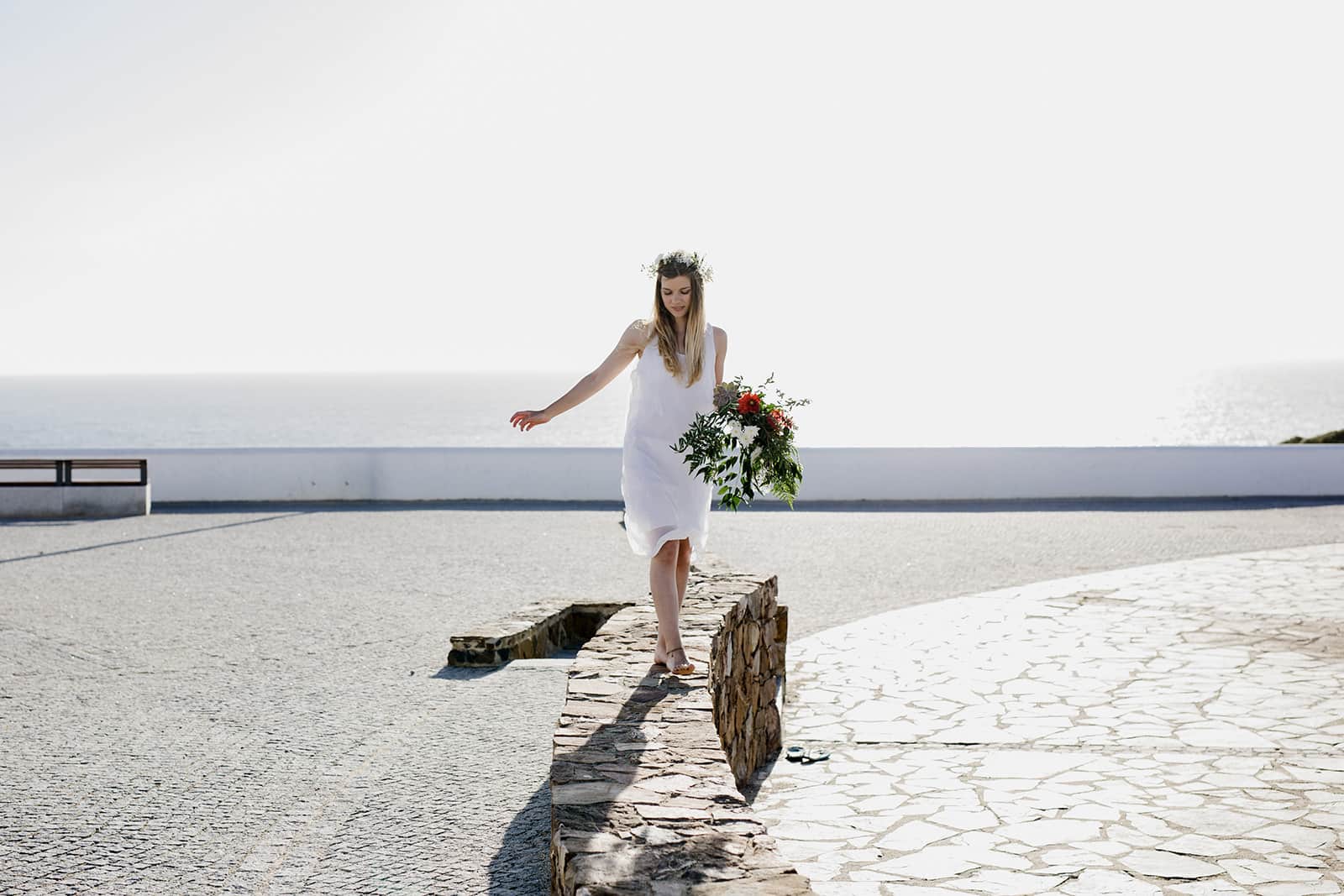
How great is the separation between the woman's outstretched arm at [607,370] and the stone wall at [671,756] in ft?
3.23

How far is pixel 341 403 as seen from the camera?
134m

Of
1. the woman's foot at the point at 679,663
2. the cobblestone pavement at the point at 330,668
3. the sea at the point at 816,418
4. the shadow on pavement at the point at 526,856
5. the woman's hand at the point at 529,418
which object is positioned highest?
the sea at the point at 816,418

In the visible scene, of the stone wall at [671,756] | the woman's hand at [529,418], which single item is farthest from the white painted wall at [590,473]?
the woman's hand at [529,418]

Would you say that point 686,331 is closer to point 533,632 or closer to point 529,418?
point 529,418

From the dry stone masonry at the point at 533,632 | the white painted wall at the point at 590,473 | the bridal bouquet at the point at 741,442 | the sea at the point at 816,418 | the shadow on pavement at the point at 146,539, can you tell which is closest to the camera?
the bridal bouquet at the point at 741,442

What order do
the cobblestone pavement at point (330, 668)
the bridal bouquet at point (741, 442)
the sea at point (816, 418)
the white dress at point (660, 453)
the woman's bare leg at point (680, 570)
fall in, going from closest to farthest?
the cobblestone pavement at point (330, 668), the bridal bouquet at point (741, 442), the white dress at point (660, 453), the woman's bare leg at point (680, 570), the sea at point (816, 418)

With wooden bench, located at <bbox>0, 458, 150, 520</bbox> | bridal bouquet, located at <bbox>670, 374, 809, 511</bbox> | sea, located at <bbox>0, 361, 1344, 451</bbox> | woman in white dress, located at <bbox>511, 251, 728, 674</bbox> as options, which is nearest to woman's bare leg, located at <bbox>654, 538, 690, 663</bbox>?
woman in white dress, located at <bbox>511, 251, 728, 674</bbox>

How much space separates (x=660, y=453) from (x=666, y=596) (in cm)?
54

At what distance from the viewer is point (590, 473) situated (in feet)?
50.6

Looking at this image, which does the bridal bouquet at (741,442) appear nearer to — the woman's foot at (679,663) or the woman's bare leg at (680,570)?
the woman's bare leg at (680,570)

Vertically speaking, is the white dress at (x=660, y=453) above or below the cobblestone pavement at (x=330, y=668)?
above

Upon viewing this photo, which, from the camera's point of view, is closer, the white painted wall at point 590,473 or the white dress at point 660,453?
the white dress at point 660,453

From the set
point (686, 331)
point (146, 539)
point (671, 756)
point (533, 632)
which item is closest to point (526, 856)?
point (671, 756)

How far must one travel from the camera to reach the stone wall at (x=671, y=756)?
101 inches
